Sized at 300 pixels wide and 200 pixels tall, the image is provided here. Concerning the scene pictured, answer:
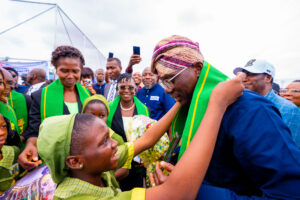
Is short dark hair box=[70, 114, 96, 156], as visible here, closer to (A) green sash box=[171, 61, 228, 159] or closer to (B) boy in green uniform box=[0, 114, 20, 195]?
(A) green sash box=[171, 61, 228, 159]

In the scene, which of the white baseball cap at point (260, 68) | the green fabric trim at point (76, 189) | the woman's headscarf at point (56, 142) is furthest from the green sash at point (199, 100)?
the white baseball cap at point (260, 68)

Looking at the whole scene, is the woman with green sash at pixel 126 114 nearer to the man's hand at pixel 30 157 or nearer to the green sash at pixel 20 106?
the man's hand at pixel 30 157

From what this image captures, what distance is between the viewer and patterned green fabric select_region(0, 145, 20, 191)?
194 centimetres

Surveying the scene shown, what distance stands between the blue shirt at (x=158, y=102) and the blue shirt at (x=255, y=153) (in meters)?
3.44

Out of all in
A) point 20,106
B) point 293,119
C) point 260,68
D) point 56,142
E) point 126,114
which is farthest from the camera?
point 260,68

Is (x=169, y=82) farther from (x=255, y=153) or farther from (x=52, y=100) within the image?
(x=52, y=100)

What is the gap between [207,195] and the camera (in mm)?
965

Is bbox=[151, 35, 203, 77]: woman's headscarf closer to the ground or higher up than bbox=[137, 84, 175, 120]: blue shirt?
higher up

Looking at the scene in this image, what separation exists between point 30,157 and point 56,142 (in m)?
1.40

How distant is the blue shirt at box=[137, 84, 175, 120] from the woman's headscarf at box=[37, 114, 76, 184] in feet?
11.1

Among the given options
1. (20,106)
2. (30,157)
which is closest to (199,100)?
(30,157)

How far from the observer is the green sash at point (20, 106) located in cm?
294

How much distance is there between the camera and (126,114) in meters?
3.28

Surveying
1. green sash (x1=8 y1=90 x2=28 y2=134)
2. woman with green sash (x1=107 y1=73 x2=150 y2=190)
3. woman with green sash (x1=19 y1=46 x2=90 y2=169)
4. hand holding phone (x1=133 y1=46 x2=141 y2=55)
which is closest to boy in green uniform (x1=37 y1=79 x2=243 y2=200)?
woman with green sash (x1=107 y1=73 x2=150 y2=190)
